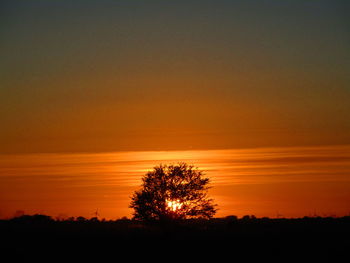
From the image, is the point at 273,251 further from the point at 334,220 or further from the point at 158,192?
the point at 334,220

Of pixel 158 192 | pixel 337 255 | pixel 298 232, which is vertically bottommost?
pixel 337 255

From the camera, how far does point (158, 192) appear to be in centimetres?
10288

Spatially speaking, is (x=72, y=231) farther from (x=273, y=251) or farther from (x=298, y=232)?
(x=273, y=251)

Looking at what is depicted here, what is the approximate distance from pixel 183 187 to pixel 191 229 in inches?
224

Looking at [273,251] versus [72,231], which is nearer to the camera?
[273,251]

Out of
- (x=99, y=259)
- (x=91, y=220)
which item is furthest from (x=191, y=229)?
(x=91, y=220)

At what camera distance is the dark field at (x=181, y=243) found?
78.3 m

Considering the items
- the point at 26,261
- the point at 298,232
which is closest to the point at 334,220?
A: the point at 298,232

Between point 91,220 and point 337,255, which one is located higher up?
point 91,220

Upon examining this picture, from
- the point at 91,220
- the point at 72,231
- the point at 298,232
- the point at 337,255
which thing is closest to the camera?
the point at 337,255

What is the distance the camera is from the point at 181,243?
295ft

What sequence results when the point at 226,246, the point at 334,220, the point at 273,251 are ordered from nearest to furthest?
1. the point at 273,251
2. the point at 226,246
3. the point at 334,220

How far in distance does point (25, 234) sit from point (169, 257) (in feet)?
96.1

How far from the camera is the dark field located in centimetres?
7831
